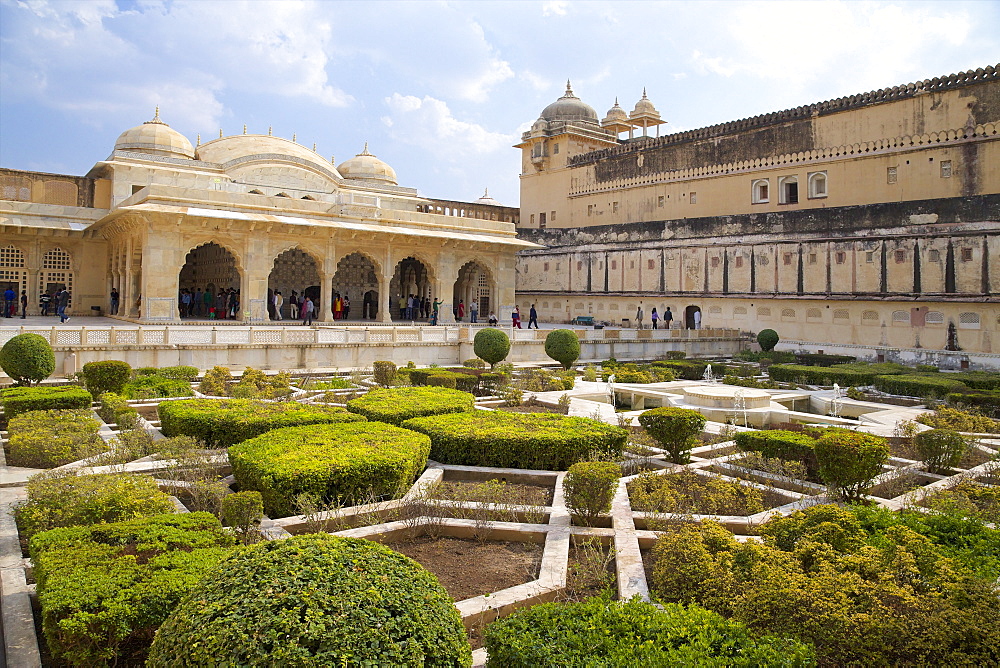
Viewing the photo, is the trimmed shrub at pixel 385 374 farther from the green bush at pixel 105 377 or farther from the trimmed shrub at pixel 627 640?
the trimmed shrub at pixel 627 640

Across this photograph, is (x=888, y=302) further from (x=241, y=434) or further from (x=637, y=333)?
(x=241, y=434)

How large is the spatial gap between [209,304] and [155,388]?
1442 cm

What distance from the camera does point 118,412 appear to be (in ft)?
29.5

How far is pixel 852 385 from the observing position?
1455cm

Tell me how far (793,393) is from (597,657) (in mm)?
11430

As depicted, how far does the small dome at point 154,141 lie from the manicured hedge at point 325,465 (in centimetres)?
2424

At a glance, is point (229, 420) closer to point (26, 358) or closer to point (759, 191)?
point (26, 358)

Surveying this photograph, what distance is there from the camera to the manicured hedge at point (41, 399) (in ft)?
29.7

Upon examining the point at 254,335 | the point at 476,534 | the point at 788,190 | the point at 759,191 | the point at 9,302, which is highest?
the point at 759,191

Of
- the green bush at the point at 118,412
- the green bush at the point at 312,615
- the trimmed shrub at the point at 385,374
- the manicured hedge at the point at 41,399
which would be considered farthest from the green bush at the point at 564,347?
the green bush at the point at 312,615

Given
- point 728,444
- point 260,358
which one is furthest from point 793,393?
point 260,358

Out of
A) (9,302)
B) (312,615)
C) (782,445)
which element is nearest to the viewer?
(312,615)

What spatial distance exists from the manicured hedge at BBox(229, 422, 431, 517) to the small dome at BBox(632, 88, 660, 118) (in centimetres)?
3684

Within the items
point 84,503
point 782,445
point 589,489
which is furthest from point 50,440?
point 782,445
